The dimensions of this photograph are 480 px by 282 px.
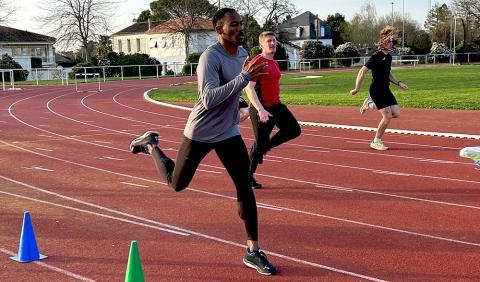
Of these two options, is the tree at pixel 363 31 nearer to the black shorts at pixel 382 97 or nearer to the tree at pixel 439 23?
the tree at pixel 439 23

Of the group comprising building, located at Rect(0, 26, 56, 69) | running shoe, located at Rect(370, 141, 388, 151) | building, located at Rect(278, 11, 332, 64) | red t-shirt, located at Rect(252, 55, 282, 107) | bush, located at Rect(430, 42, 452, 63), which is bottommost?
running shoe, located at Rect(370, 141, 388, 151)

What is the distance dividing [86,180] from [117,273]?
13.3 feet

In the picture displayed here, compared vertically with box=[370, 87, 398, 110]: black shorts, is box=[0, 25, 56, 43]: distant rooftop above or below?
above

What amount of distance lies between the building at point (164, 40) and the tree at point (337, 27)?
29.0m

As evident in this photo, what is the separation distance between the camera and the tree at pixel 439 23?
271ft

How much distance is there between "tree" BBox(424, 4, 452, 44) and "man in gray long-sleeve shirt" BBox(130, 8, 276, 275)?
82.0m

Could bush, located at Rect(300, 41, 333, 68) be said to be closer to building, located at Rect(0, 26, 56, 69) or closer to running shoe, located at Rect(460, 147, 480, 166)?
building, located at Rect(0, 26, 56, 69)

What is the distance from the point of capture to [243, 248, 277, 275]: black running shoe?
15.2 feet

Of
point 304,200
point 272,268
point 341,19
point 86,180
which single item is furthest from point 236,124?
point 341,19

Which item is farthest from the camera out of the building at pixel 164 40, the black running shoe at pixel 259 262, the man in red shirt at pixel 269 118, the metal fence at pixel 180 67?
the building at pixel 164 40

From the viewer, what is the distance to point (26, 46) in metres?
73.0

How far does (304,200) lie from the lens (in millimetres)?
7133

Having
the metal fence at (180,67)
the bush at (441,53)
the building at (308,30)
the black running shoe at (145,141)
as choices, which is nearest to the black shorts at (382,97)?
the black running shoe at (145,141)

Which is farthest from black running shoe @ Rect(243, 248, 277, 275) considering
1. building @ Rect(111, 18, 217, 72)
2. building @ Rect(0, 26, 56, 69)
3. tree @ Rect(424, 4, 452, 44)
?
tree @ Rect(424, 4, 452, 44)
